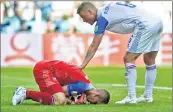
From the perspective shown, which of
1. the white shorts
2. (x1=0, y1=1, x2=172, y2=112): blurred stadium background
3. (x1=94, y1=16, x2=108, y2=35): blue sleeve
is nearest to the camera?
(x1=94, y1=16, x2=108, y2=35): blue sleeve

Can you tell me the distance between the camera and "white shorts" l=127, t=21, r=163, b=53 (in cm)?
1063

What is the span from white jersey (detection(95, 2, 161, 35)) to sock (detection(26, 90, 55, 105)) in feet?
4.30

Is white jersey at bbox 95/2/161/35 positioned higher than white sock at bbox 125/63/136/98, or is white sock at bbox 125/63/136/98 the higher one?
white jersey at bbox 95/2/161/35

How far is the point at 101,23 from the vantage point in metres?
10.5

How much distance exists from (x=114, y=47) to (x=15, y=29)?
5160 mm

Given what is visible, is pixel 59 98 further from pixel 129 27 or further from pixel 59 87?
pixel 129 27

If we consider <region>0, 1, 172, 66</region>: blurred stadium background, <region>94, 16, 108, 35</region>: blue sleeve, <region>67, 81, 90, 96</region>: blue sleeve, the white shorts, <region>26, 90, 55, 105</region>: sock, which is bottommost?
<region>0, 1, 172, 66</region>: blurred stadium background

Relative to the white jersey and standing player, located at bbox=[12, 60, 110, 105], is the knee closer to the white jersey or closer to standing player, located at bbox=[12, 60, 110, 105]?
standing player, located at bbox=[12, 60, 110, 105]

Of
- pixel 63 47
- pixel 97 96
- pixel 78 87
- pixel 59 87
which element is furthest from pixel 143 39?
A: pixel 63 47

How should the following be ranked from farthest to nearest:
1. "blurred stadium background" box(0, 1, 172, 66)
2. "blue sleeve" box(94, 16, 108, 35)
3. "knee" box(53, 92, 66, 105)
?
"blurred stadium background" box(0, 1, 172, 66) → "blue sleeve" box(94, 16, 108, 35) → "knee" box(53, 92, 66, 105)

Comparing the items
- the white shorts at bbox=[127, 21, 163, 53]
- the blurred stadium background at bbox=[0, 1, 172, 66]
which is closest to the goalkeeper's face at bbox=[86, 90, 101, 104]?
the white shorts at bbox=[127, 21, 163, 53]

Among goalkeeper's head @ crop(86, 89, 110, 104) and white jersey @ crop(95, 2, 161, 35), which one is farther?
white jersey @ crop(95, 2, 161, 35)

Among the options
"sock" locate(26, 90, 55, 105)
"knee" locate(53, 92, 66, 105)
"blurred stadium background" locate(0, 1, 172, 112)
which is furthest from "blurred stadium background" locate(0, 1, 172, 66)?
"knee" locate(53, 92, 66, 105)

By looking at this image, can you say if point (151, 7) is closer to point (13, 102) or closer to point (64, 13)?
point (64, 13)
